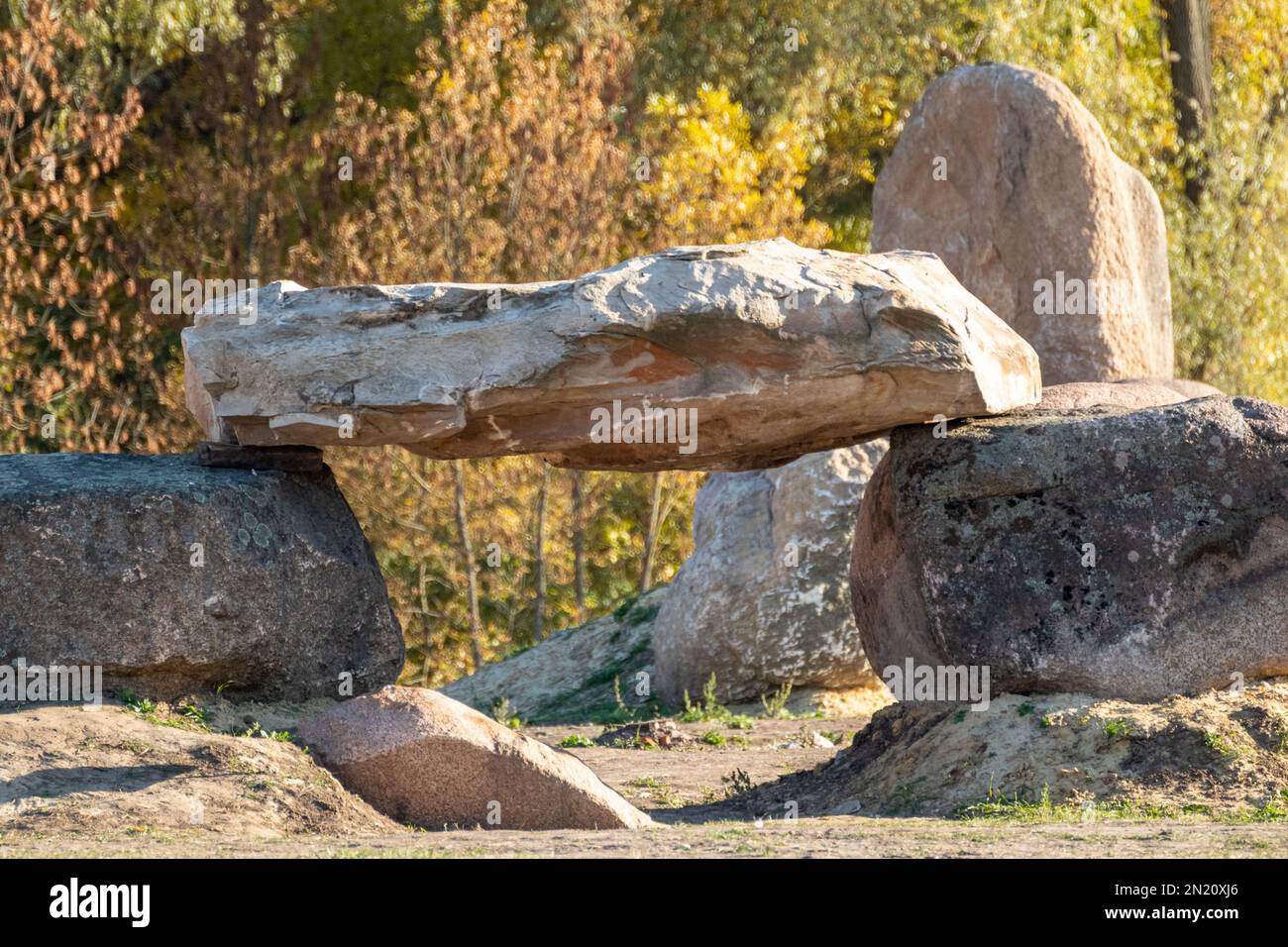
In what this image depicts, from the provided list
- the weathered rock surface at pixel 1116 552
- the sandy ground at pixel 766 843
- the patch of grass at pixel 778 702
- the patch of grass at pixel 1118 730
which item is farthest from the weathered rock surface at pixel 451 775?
the patch of grass at pixel 778 702

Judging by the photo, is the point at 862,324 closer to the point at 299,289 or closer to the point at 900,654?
the point at 900,654

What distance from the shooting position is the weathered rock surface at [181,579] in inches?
332

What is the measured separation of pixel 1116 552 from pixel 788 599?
454cm

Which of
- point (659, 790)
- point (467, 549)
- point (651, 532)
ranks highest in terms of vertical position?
point (651, 532)

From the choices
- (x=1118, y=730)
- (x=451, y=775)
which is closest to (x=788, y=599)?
(x=1118, y=730)

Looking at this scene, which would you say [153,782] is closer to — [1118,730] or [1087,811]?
[1087,811]

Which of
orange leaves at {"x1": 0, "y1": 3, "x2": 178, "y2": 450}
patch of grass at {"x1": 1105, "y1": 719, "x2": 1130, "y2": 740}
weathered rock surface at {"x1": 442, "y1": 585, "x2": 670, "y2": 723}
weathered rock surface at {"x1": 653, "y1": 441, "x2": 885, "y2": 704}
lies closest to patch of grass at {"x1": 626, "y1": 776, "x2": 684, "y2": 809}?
patch of grass at {"x1": 1105, "y1": 719, "x2": 1130, "y2": 740}

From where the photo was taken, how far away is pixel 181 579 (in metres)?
8.59

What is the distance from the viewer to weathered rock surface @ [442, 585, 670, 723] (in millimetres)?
14117

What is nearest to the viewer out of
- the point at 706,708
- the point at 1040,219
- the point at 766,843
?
the point at 766,843

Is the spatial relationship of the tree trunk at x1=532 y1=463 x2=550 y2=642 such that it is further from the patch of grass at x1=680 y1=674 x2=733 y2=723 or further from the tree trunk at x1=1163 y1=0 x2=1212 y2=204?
the tree trunk at x1=1163 y1=0 x2=1212 y2=204

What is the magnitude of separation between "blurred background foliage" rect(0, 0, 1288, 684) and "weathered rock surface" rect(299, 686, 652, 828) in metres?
9.22

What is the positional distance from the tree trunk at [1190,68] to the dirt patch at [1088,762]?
14611 mm

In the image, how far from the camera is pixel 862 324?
876 centimetres
